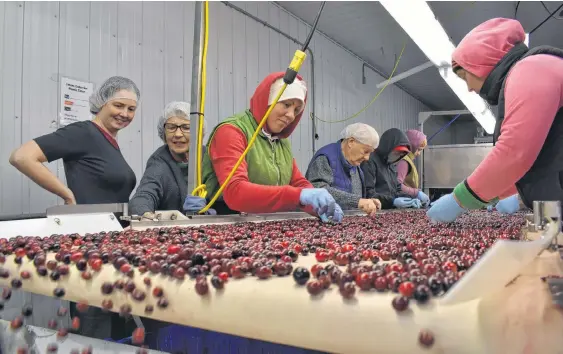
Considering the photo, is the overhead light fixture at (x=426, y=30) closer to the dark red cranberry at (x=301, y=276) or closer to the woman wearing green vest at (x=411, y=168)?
the woman wearing green vest at (x=411, y=168)

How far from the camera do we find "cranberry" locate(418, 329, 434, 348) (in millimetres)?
399

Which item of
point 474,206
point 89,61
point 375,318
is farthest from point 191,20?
point 375,318

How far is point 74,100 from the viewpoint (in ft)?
9.17

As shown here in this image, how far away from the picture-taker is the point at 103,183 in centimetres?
230

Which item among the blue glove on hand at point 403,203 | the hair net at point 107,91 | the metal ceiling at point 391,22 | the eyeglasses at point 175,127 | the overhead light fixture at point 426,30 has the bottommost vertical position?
the blue glove on hand at point 403,203

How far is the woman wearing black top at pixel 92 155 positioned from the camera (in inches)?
85.8

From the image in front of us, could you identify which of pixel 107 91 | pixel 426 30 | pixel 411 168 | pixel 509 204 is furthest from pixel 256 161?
pixel 411 168

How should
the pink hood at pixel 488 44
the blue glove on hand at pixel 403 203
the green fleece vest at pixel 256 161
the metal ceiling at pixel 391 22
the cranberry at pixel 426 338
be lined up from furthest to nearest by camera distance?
the metal ceiling at pixel 391 22
the blue glove on hand at pixel 403 203
the green fleece vest at pixel 256 161
the pink hood at pixel 488 44
the cranberry at pixel 426 338

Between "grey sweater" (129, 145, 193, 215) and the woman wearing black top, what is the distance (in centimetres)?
16

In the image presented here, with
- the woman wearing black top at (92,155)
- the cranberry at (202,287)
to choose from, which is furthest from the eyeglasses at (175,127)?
the cranberry at (202,287)

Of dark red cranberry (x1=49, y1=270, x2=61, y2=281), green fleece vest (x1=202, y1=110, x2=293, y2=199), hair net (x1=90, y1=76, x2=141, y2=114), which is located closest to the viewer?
dark red cranberry (x1=49, y1=270, x2=61, y2=281)

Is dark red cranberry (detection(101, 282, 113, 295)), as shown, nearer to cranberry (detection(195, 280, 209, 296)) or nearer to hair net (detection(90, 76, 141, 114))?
cranberry (detection(195, 280, 209, 296))

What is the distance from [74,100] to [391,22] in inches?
144

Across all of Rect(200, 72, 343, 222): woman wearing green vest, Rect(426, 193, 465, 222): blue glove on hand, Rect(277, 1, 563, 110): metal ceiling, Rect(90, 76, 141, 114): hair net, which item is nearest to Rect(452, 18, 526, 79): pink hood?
Rect(426, 193, 465, 222): blue glove on hand
